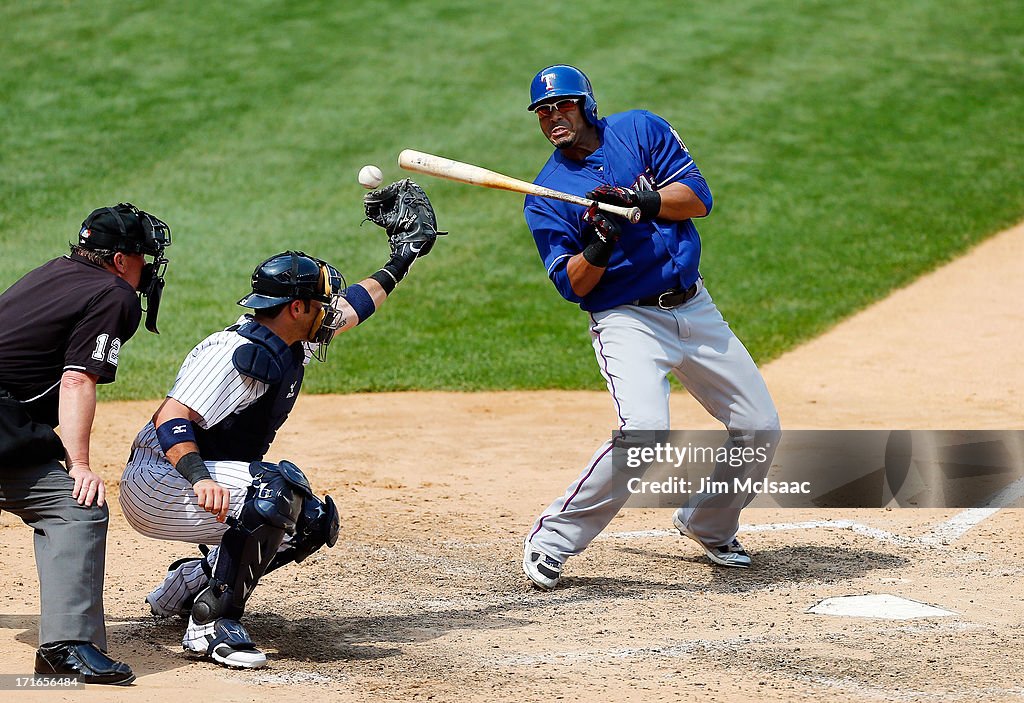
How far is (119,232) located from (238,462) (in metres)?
0.86

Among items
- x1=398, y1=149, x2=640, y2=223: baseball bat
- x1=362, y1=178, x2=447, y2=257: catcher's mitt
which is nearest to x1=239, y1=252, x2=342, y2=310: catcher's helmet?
x1=362, y1=178, x2=447, y2=257: catcher's mitt

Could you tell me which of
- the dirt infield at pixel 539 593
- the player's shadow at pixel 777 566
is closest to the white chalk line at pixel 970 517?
the dirt infield at pixel 539 593

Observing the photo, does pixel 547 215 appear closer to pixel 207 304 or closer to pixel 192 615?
pixel 192 615

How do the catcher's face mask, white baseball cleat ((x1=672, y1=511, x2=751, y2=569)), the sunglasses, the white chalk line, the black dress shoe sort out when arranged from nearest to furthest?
the black dress shoe → the catcher's face mask → the sunglasses → white baseball cleat ((x1=672, y1=511, x2=751, y2=569)) → the white chalk line

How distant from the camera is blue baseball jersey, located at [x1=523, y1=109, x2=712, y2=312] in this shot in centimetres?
527

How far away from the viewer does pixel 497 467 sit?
7359 mm

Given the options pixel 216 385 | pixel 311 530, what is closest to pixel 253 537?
pixel 311 530

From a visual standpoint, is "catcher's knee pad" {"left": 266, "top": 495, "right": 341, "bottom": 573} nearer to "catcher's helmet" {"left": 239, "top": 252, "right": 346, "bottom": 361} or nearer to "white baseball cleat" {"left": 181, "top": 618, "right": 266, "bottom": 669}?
"white baseball cleat" {"left": 181, "top": 618, "right": 266, "bottom": 669}

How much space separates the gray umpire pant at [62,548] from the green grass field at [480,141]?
4.96 meters

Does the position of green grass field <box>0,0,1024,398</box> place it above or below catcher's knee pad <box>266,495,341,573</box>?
above

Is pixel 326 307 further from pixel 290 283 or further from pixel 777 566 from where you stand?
pixel 777 566

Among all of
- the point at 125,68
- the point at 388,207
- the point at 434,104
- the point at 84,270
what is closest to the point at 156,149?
the point at 125,68

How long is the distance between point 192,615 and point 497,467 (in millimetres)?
3066

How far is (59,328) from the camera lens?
420 cm
